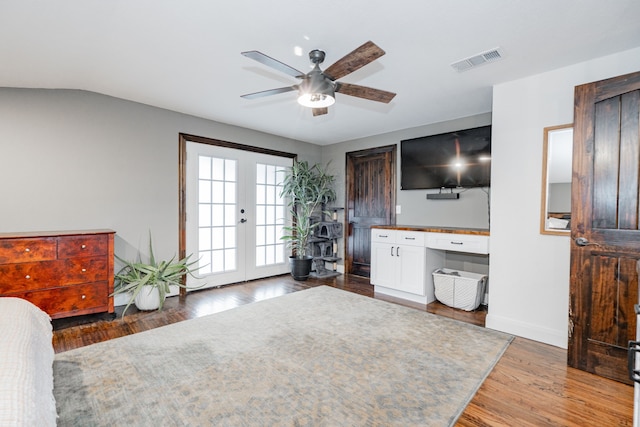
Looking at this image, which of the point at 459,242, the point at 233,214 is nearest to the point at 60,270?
the point at 233,214

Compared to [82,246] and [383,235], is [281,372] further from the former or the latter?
[383,235]

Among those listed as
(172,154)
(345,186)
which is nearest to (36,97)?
(172,154)

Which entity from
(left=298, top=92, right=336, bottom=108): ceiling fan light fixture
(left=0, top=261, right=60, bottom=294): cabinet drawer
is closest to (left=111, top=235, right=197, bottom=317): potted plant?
(left=0, top=261, right=60, bottom=294): cabinet drawer

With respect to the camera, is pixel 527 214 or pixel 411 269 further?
pixel 411 269

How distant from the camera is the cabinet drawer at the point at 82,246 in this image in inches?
112

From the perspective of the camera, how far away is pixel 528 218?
9.12 feet

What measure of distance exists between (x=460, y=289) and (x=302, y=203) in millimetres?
2718

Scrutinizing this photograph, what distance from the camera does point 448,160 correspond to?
4.10 m

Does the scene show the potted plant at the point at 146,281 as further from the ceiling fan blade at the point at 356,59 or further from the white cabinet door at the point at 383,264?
the ceiling fan blade at the point at 356,59

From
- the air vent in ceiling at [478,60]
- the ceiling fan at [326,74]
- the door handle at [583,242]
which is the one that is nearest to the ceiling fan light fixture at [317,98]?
the ceiling fan at [326,74]

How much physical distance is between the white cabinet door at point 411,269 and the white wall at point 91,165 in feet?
9.77

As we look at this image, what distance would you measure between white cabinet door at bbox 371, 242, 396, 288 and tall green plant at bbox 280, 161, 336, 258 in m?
1.21

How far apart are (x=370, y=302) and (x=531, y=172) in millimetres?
2186

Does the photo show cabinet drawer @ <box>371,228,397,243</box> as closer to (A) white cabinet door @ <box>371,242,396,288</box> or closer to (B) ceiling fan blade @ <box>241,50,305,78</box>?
(A) white cabinet door @ <box>371,242,396,288</box>
